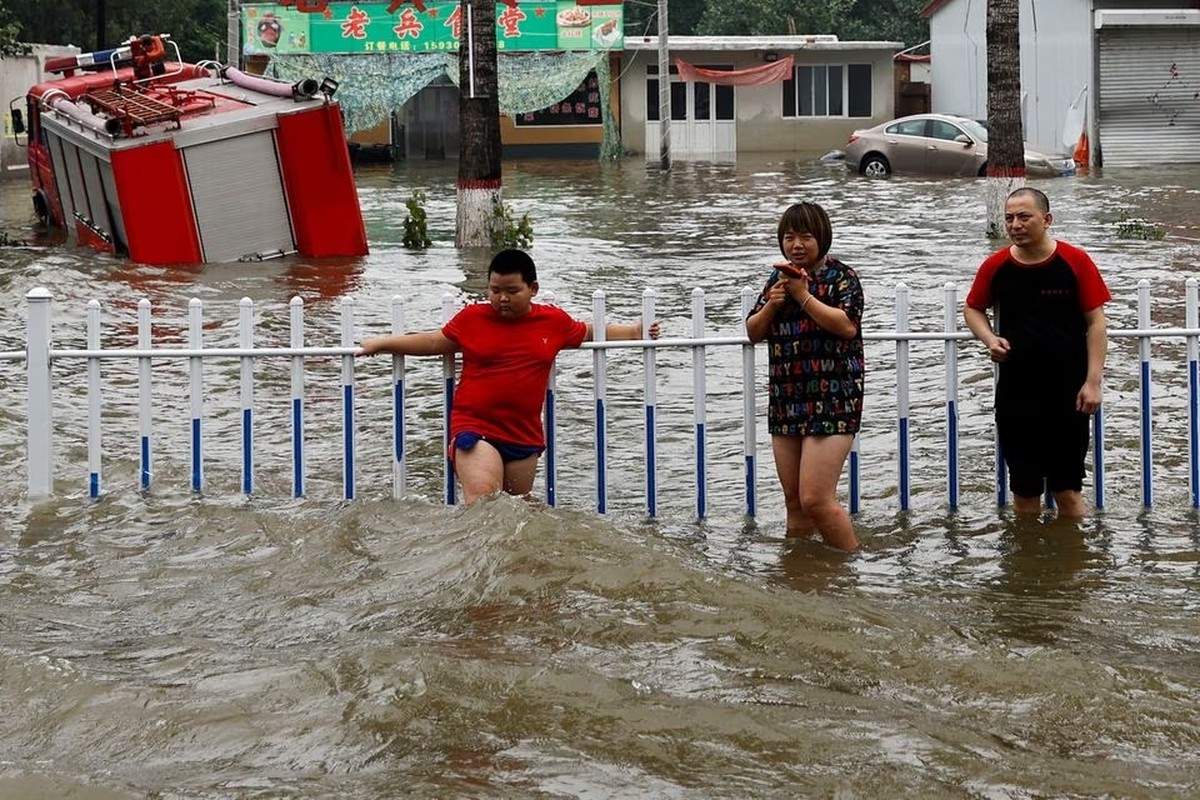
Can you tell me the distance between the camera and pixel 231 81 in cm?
2023

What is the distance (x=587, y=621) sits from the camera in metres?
6.07

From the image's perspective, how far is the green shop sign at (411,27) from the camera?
39.0m

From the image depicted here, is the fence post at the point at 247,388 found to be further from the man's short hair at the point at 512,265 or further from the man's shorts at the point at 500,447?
the man's short hair at the point at 512,265

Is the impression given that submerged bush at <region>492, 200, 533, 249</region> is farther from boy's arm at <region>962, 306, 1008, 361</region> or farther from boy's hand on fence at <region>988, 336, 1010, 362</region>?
boy's hand on fence at <region>988, 336, 1010, 362</region>

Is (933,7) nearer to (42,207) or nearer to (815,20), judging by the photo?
(815,20)

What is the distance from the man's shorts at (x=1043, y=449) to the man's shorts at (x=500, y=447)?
6.40 feet

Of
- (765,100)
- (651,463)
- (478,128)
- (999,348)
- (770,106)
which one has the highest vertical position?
(765,100)

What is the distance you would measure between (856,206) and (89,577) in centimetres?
2113

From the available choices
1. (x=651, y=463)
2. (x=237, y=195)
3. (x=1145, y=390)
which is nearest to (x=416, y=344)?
(x=651, y=463)

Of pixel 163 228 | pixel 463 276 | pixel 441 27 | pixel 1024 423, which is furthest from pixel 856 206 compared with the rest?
pixel 1024 423

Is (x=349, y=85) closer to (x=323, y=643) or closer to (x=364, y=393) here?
(x=364, y=393)

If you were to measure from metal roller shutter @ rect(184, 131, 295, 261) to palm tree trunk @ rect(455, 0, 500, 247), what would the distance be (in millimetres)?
2502

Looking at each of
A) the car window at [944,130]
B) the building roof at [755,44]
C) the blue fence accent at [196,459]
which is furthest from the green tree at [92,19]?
the blue fence accent at [196,459]

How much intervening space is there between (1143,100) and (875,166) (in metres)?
5.56
